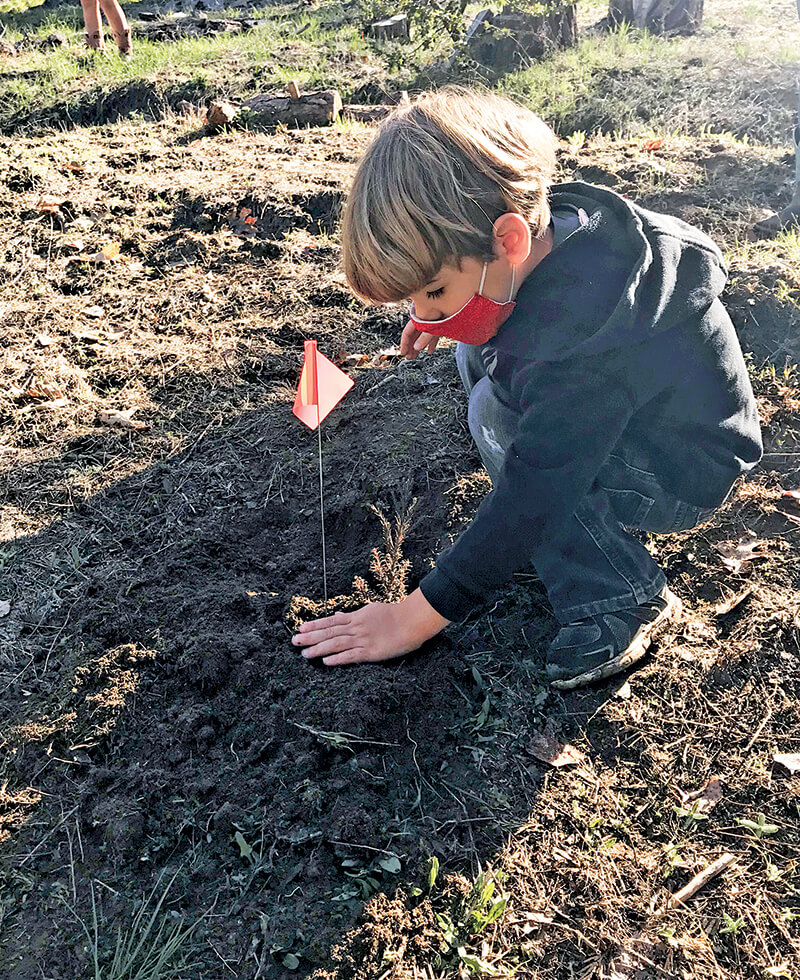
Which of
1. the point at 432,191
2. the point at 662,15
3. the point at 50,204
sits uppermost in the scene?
the point at 432,191

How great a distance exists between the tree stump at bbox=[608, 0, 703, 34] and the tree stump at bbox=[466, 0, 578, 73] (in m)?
0.98

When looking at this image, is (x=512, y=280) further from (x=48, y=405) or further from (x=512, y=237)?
(x=48, y=405)

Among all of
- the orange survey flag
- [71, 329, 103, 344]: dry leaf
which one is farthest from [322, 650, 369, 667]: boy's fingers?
[71, 329, 103, 344]: dry leaf

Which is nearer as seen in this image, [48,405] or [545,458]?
[545,458]

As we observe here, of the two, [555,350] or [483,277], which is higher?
[483,277]

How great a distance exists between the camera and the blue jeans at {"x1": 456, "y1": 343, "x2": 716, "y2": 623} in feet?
7.45

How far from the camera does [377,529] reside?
9.24ft

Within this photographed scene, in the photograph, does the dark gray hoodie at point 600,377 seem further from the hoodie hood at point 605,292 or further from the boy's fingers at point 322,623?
the boy's fingers at point 322,623

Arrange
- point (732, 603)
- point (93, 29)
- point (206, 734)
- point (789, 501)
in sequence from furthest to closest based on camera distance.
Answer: point (93, 29), point (789, 501), point (732, 603), point (206, 734)

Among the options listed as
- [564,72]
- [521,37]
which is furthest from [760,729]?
[521,37]

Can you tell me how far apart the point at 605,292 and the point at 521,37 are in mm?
6048

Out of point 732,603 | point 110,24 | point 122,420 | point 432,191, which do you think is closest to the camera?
point 432,191

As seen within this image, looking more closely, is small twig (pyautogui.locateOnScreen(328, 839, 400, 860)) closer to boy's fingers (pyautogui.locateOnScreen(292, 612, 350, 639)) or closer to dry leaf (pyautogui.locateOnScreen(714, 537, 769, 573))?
boy's fingers (pyautogui.locateOnScreen(292, 612, 350, 639))

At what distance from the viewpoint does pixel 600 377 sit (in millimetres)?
1883
